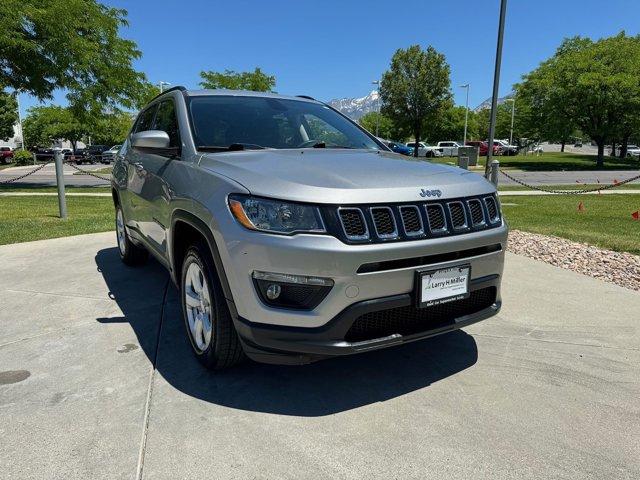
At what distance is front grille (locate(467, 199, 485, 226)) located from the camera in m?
2.90

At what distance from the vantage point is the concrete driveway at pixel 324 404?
2270mm

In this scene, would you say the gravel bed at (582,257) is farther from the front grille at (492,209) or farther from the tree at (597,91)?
the tree at (597,91)

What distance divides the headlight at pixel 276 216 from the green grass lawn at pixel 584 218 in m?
5.67

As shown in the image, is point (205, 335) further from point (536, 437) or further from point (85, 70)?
point (85, 70)

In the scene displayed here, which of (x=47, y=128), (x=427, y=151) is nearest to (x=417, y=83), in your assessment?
(x=427, y=151)

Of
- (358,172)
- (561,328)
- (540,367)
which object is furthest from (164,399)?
(561,328)

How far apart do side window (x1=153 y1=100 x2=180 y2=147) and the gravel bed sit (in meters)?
4.55

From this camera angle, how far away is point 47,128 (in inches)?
2539

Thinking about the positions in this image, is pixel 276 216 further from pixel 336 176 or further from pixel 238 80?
pixel 238 80

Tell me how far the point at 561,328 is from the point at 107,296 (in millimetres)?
3911

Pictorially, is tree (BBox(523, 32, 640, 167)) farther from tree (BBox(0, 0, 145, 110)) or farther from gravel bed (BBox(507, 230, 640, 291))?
gravel bed (BBox(507, 230, 640, 291))

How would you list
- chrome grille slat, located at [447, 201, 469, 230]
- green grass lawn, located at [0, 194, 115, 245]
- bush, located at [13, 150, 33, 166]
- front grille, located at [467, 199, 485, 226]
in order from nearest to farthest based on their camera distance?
chrome grille slat, located at [447, 201, 469, 230]
front grille, located at [467, 199, 485, 226]
green grass lawn, located at [0, 194, 115, 245]
bush, located at [13, 150, 33, 166]

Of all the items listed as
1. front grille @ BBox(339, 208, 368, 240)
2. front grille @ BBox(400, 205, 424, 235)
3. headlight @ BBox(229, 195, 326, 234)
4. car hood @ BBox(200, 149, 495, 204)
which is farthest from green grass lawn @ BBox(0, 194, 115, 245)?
front grille @ BBox(400, 205, 424, 235)

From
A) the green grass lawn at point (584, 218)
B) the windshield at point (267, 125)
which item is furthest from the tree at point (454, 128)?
the windshield at point (267, 125)
